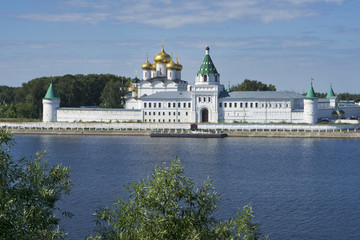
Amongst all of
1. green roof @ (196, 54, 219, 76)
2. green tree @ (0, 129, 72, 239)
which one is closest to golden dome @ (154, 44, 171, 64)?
green roof @ (196, 54, 219, 76)

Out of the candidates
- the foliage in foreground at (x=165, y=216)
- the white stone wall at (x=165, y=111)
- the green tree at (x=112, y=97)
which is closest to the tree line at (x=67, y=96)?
the green tree at (x=112, y=97)

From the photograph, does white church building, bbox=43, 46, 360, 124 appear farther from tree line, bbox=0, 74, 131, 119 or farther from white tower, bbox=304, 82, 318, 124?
tree line, bbox=0, 74, 131, 119

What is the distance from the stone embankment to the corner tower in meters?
4.89

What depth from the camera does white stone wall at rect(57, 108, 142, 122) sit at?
170 ft

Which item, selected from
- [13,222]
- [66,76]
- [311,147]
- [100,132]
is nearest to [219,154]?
[311,147]

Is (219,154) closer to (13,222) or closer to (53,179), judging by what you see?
(53,179)

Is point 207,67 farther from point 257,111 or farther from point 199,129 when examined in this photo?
point 199,129

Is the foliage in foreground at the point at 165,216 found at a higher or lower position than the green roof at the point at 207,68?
lower

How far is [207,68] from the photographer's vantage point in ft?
169

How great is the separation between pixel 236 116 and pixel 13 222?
41847 mm

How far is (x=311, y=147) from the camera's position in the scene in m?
36.8

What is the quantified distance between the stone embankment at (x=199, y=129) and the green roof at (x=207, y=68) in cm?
554

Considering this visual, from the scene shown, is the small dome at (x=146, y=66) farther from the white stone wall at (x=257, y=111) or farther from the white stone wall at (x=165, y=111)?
the white stone wall at (x=257, y=111)

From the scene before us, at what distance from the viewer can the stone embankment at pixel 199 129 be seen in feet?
147
